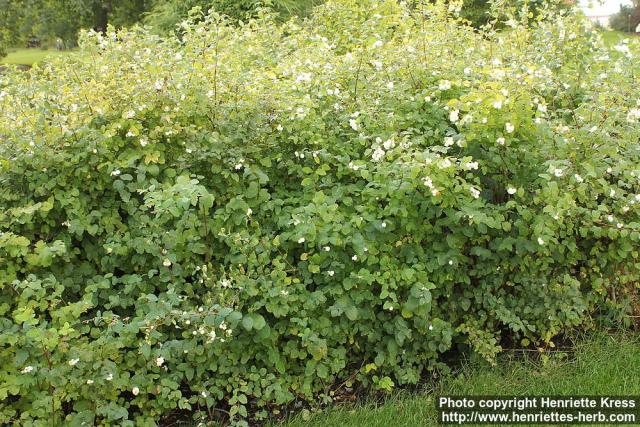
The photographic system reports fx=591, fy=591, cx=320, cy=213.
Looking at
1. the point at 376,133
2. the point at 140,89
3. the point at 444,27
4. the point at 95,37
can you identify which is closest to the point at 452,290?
the point at 376,133

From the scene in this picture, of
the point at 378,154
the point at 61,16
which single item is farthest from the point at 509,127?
the point at 61,16

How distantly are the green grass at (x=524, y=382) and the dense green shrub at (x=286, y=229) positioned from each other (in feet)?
0.44

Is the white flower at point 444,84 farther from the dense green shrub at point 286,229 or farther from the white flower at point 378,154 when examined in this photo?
the white flower at point 378,154

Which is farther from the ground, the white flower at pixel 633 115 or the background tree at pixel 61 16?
the background tree at pixel 61 16

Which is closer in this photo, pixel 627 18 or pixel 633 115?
pixel 633 115

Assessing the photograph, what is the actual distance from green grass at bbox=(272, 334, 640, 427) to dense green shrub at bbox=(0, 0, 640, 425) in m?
0.13

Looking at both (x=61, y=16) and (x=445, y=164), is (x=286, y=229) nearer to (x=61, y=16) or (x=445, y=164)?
(x=445, y=164)

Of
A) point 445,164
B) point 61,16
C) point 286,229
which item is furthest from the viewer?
point 61,16

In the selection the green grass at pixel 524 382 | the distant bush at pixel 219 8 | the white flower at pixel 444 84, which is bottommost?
the green grass at pixel 524 382

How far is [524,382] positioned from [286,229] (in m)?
1.57

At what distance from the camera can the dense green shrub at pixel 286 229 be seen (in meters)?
2.88

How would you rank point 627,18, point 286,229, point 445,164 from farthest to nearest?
point 627,18 → point 286,229 → point 445,164

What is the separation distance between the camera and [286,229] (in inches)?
128

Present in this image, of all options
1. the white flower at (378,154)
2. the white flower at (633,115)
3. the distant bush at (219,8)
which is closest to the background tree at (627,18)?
the distant bush at (219,8)
